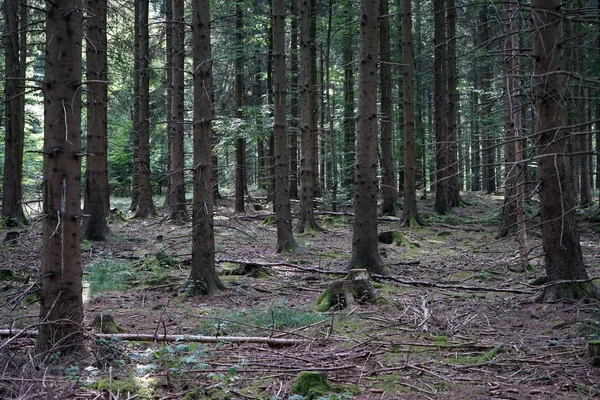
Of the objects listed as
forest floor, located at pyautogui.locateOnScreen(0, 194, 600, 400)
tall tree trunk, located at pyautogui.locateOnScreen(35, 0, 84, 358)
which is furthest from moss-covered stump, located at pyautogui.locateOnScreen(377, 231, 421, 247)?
tall tree trunk, located at pyautogui.locateOnScreen(35, 0, 84, 358)

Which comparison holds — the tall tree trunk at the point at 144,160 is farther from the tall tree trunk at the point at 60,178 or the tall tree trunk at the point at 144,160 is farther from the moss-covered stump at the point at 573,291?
the moss-covered stump at the point at 573,291

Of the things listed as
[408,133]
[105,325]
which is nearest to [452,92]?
[408,133]

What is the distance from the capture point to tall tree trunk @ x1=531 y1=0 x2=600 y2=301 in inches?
257

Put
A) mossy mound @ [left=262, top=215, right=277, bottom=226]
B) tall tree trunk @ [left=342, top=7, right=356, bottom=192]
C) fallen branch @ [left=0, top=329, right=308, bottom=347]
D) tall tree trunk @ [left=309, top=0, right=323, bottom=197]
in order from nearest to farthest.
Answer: fallen branch @ [left=0, top=329, right=308, bottom=347]
mossy mound @ [left=262, top=215, right=277, bottom=226]
tall tree trunk @ [left=309, top=0, right=323, bottom=197]
tall tree trunk @ [left=342, top=7, right=356, bottom=192]

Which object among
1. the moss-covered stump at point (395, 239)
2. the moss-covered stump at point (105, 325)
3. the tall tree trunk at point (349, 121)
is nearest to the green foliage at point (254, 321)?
the moss-covered stump at point (105, 325)

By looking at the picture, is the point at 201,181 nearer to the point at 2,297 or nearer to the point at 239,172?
the point at 2,297

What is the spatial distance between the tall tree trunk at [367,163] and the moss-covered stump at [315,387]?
209 inches

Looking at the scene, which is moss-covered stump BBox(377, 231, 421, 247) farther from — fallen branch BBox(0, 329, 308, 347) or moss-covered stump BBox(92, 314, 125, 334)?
moss-covered stump BBox(92, 314, 125, 334)

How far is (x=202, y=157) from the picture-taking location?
8273mm

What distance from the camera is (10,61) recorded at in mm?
16312

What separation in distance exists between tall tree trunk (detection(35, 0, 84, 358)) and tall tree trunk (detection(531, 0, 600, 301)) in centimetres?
515

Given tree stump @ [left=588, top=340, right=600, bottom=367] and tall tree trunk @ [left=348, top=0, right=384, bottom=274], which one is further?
tall tree trunk @ [left=348, top=0, right=384, bottom=274]

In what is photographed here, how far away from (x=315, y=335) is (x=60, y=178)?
321 centimetres

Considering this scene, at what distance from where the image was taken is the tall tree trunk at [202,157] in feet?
27.1
